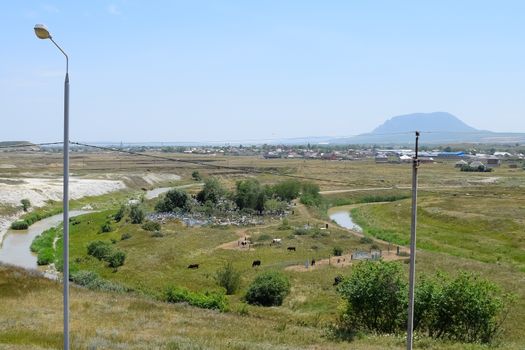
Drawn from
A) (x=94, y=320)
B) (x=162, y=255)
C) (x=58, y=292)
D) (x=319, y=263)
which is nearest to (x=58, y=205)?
(x=162, y=255)

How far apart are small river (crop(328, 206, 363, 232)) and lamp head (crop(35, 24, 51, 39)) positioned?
63589mm

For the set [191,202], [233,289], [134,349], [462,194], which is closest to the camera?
[134,349]

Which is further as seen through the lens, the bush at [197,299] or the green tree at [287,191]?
the green tree at [287,191]

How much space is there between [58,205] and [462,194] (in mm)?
71437

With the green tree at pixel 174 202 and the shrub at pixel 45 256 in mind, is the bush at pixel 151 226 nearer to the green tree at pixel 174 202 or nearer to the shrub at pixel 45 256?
the shrub at pixel 45 256

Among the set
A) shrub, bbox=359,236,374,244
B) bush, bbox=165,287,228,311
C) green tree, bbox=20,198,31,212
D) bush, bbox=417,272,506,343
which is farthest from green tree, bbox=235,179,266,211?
bush, bbox=417,272,506,343

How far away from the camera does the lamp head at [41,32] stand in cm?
1045

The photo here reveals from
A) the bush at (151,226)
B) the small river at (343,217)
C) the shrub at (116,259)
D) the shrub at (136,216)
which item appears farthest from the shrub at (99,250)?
the small river at (343,217)

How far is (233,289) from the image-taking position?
39938 mm

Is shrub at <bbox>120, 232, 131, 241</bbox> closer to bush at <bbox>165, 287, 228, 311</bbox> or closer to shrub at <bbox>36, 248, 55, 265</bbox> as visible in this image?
shrub at <bbox>36, 248, 55, 265</bbox>

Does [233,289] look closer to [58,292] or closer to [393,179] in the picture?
[58,292]

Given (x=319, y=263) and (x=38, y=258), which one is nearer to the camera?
(x=319, y=263)

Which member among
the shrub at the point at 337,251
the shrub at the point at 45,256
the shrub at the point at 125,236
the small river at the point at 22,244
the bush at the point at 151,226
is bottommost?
the small river at the point at 22,244

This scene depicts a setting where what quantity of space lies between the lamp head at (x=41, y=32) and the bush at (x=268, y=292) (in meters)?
28.1
